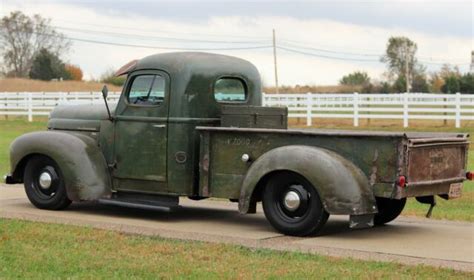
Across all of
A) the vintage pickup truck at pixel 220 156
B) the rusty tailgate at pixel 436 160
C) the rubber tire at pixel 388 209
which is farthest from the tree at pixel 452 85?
the rusty tailgate at pixel 436 160

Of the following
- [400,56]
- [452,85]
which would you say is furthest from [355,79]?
[452,85]

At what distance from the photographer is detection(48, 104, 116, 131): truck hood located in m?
10.7

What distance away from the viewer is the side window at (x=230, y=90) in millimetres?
10234

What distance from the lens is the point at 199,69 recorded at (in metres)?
10.0

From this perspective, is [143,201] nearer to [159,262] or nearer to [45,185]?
[45,185]

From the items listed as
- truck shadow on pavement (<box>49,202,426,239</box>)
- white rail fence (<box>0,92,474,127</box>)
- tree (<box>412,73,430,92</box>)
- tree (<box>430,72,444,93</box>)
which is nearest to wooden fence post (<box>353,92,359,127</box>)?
white rail fence (<box>0,92,474,127</box>)

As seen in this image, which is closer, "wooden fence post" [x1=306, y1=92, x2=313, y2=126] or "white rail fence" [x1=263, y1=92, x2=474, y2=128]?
"white rail fence" [x1=263, y1=92, x2=474, y2=128]

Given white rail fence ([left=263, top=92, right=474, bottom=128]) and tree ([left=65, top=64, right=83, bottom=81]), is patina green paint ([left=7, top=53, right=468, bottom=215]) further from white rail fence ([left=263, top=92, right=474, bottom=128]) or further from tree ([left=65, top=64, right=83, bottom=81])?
tree ([left=65, top=64, right=83, bottom=81])

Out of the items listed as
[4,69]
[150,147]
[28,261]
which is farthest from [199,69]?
[4,69]

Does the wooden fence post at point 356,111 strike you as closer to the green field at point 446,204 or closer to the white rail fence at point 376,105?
the white rail fence at point 376,105

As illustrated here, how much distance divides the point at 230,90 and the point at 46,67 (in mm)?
66010

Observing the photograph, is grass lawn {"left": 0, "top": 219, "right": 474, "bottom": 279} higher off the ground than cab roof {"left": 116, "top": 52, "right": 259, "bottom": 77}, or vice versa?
cab roof {"left": 116, "top": 52, "right": 259, "bottom": 77}

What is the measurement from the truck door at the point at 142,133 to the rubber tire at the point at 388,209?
2486 millimetres

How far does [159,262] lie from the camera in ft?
23.5
